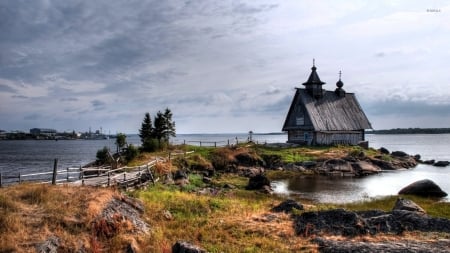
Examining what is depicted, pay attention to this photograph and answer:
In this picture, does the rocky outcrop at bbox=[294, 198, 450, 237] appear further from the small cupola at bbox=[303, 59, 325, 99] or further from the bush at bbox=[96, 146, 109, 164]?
the small cupola at bbox=[303, 59, 325, 99]

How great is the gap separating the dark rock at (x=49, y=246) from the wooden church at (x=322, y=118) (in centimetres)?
4550

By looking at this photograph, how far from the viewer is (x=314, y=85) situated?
57.8 m

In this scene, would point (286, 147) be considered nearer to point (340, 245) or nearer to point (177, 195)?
point (177, 195)

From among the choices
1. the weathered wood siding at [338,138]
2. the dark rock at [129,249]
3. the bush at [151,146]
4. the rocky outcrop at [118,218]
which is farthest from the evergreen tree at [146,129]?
the dark rock at [129,249]

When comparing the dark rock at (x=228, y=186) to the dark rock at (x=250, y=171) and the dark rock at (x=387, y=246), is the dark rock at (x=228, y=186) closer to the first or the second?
the dark rock at (x=250, y=171)

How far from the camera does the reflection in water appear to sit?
1096 inches

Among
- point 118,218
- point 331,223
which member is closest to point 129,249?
point 118,218

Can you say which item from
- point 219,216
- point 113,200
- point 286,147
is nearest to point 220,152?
point 286,147

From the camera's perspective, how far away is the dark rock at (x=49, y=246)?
10.5 metres

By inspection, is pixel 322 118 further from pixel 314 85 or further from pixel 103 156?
pixel 103 156

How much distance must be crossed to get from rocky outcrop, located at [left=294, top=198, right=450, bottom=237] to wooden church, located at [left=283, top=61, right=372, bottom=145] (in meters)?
38.0

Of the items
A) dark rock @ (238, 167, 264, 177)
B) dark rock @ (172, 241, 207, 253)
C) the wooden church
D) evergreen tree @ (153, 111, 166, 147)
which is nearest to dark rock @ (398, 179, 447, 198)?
dark rock @ (238, 167, 264, 177)

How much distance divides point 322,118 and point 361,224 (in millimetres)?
41793

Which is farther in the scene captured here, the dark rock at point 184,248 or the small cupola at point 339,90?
the small cupola at point 339,90
